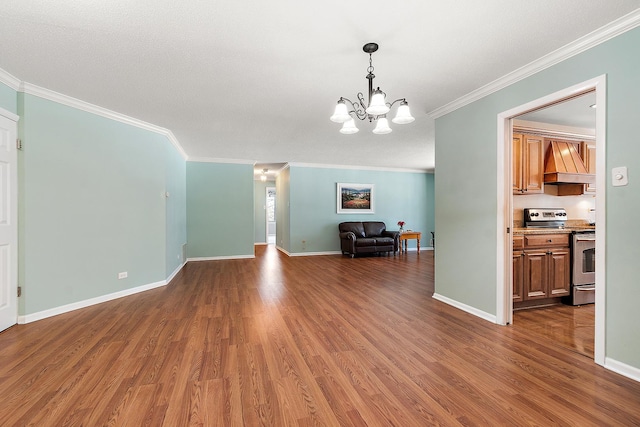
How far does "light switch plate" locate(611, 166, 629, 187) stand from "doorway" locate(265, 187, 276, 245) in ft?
32.3

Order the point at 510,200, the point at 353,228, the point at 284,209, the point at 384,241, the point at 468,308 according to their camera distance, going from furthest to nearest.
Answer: the point at 284,209 < the point at 353,228 < the point at 384,241 < the point at 468,308 < the point at 510,200

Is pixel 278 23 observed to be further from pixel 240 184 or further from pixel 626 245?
pixel 240 184

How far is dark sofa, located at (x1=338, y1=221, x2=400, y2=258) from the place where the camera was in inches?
302

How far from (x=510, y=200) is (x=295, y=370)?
2676 mm

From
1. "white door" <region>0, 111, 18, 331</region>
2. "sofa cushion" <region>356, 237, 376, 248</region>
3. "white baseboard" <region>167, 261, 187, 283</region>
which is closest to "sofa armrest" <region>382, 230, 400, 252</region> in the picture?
"sofa cushion" <region>356, 237, 376, 248</region>

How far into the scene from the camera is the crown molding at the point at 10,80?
2.88 meters

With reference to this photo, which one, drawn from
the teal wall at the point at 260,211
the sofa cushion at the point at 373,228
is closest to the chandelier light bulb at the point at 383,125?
the sofa cushion at the point at 373,228

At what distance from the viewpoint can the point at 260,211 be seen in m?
11.1

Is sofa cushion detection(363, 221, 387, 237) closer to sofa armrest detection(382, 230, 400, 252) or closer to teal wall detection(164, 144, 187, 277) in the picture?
sofa armrest detection(382, 230, 400, 252)

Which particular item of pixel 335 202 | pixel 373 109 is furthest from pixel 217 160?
pixel 373 109

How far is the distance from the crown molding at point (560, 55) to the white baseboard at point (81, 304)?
4.95 metres

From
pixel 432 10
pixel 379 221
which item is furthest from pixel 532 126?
pixel 379 221

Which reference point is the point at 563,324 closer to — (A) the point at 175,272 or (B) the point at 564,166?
(B) the point at 564,166

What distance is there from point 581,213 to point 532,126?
182 centimetres
